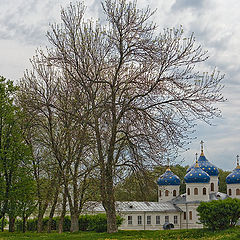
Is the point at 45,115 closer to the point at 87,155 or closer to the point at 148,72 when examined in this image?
the point at 87,155

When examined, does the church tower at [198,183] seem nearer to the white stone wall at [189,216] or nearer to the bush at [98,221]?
the white stone wall at [189,216]

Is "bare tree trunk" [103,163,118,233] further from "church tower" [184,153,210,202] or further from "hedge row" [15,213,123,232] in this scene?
"church tower" [184,153,210,202]

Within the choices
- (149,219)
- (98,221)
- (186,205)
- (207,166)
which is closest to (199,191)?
(186,205)

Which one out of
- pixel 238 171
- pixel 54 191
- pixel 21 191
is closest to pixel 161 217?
pixel 238 171

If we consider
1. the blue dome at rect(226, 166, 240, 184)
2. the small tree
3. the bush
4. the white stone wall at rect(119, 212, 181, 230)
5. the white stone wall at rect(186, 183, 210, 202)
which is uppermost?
the blue dome at rect(226, 166, 240, 184)

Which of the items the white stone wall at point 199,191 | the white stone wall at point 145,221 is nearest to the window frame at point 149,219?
the white stone wall at point 145,221

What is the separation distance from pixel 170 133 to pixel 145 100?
7.40ft

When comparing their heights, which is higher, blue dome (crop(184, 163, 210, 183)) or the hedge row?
blue dome (crop(184, 163, 210, 183))

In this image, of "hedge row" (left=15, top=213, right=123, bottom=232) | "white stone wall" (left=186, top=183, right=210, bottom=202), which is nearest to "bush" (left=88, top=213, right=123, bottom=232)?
"hedge row" (left=15, top=213, right=123, bottom=232)

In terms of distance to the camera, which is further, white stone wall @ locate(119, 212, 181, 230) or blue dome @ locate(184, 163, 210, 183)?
white stone wall @ locate(119, 212, 181, 230)

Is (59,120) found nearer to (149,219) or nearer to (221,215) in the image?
(221,215)

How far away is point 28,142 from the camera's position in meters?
25.6

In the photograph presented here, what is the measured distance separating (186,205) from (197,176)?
5050mm

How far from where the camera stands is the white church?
4619cm
